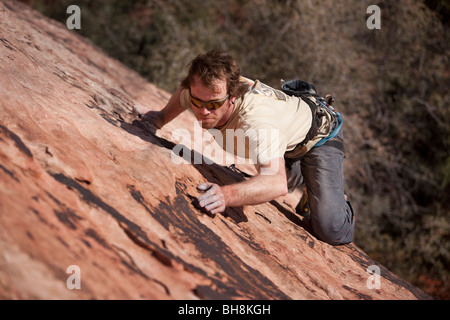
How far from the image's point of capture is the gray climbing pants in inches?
129

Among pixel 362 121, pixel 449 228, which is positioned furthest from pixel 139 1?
pixel 449 228

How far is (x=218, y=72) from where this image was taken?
2768mm

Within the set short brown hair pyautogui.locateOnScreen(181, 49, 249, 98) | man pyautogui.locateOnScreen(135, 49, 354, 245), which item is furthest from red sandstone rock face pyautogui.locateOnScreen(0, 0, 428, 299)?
short brown hair pyautogui.locateOnScreen(181, 49, 249, 98)

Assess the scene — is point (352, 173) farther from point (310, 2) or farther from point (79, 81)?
point (79, 81)

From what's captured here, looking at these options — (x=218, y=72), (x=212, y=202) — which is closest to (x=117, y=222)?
(x=212, y=202)

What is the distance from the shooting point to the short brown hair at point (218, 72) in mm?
2771

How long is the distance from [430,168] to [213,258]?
23.7 feet

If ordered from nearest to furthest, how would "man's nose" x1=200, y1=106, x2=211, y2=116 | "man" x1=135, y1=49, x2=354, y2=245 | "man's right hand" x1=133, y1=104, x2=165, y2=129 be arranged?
"man" x1=135, y1=49, x2=354, y2=245 < "man's nose" x1=200, y1=106, x2=211, y2=116 < "man's right hand" x1=133, y1=104, x2=165, y2=129

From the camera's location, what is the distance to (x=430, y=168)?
7.99 m

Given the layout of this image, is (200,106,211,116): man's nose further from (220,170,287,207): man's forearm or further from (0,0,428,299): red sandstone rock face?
(220,170,287,207): man's forearm

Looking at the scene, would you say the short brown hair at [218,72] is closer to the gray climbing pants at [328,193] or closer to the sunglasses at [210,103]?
the sunglasses at [210,103]

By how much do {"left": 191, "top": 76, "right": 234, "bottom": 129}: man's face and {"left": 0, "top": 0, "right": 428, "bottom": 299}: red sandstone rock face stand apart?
1.25 ft

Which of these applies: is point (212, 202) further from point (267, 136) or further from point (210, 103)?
point (210, 103)

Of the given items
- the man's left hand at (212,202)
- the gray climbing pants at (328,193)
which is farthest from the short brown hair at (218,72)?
the gray climbing pants at (328,193)
